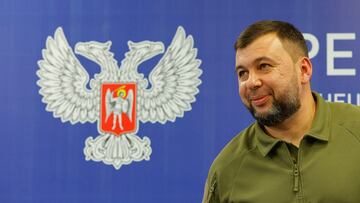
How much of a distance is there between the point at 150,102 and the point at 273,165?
3.75ft

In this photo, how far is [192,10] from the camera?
2.11 metres

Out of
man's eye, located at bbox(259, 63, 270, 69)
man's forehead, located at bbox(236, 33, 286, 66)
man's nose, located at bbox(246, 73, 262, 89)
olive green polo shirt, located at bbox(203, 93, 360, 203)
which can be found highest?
man's forehead, located at bbox(236, 33, 286, 66)

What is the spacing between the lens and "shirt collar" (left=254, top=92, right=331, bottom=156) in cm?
101

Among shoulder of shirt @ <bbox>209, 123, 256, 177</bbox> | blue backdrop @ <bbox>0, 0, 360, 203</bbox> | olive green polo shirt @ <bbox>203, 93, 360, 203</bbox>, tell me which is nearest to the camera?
olive green polo shirt @ <bbox>203, 93, 360, 203</bbox>

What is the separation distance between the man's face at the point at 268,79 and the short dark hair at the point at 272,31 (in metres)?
0.01

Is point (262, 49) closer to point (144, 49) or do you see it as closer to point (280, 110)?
point (280, 110)

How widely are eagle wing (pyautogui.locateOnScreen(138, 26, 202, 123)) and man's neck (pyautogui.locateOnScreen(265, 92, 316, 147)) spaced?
3.42 ft

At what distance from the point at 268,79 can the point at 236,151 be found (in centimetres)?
22

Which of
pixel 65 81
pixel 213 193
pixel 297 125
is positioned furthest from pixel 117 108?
pixel 297 125

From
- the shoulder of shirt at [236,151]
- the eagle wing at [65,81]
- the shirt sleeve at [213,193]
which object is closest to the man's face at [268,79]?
the shoulder of shirt at [236,151]

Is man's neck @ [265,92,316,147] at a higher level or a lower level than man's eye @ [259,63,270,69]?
lower

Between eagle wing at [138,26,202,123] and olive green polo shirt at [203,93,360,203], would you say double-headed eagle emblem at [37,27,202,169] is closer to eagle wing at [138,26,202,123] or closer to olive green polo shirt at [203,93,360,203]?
eagle wing at [138,26,202,123]

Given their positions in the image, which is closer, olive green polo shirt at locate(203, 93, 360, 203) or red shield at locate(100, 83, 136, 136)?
olive green polo shirt at locate(203, 93, 360, 203)

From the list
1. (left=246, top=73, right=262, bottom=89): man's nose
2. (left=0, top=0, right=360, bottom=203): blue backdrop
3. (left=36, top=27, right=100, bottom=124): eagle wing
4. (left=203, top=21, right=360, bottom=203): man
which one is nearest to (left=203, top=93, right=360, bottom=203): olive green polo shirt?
(left=203, top=21, right=360, bottom=203): man
